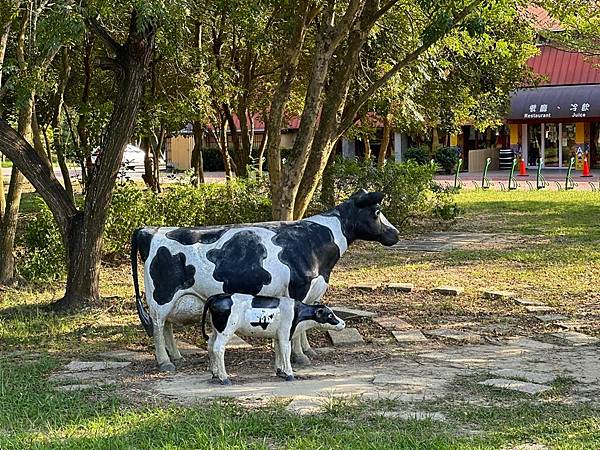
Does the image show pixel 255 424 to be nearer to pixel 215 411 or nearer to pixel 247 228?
pixel 215 411

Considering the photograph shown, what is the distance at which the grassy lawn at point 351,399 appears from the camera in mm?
4988

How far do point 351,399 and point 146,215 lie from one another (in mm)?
7973

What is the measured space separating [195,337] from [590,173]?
29442 millimetres

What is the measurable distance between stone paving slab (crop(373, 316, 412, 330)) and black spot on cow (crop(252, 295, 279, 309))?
2.16m

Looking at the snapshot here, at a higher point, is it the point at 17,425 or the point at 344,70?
the point at 344,70

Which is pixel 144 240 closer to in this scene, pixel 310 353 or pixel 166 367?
pixel 166 367

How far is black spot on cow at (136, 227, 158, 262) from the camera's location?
23.0 ft

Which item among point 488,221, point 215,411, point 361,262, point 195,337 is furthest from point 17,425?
point 488,221

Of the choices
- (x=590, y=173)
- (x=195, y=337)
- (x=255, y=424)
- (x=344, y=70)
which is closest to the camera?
(x=255, y=424)

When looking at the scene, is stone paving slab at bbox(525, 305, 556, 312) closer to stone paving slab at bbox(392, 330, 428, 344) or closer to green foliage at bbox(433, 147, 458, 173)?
stone paving slab at bbox(392, 330, 428, 344)

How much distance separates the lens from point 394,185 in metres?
16.2

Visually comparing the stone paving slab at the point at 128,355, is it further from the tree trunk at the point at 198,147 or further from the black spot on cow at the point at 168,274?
the tree trunk at the point at 198,147

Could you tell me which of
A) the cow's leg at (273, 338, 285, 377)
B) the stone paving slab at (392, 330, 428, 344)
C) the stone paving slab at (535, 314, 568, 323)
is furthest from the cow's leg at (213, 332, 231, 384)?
the stone paving slab at (535, 314, 568, 323)

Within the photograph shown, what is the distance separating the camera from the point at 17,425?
17.6ft
